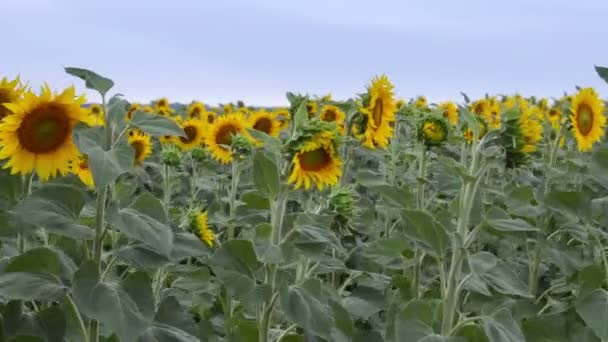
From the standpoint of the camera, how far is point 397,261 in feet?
9.91

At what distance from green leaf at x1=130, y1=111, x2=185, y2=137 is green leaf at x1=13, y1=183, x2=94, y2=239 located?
0.70ft

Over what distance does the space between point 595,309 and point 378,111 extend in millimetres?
1106

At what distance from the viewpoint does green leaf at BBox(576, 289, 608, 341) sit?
106 inches

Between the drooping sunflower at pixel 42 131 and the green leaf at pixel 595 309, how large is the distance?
5.60 ft

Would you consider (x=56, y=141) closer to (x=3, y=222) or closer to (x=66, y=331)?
(x=3, y=222)

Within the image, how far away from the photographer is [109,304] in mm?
1789

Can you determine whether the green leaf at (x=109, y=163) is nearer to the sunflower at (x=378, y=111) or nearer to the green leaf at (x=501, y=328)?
the green leaf at (x=501, y=328)

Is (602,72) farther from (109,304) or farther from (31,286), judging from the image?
(31,286)

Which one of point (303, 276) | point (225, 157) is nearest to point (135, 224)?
point (303, 276)

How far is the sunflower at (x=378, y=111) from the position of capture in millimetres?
3178

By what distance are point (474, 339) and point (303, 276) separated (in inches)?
21.5

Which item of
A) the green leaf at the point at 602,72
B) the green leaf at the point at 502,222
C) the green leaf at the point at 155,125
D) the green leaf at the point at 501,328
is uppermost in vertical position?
the green leaf at the point at 602,72

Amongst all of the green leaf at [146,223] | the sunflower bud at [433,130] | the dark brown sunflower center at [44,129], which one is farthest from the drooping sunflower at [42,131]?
the sunflower bud at [433,130]

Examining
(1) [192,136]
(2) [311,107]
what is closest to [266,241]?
(2) [311,107]
